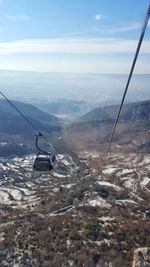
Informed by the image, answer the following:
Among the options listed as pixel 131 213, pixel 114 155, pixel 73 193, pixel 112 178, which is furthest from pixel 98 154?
pixel 131 213

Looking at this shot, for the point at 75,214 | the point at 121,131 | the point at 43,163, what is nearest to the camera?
the point at 43,163

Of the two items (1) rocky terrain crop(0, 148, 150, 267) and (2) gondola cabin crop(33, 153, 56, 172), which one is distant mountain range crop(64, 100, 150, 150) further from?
(2) gondola cabin crop(33, 153, 56, 172)

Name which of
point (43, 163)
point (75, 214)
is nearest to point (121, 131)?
point (75, 214)

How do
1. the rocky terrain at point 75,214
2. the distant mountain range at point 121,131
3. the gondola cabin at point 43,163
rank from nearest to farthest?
the gondola cabin at point 43,163, the rocky terrain at point 75,214, the distant mountain range at point 121,131

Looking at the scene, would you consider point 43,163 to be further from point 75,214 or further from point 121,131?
point 121,131

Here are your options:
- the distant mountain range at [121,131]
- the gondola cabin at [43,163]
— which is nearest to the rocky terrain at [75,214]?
the gondola cabin at [43,163]

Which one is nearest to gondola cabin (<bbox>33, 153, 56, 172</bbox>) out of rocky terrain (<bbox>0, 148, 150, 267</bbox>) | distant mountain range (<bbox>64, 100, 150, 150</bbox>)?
rocky terrain (<bbox>0, 148, 150, 267</bbox>)

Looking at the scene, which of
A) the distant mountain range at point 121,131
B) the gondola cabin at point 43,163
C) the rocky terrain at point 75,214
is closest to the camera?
the gondola cabin at point 43,163

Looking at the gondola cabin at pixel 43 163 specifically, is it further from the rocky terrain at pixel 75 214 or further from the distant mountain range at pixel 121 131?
the distant mountain range at pixel 121 131

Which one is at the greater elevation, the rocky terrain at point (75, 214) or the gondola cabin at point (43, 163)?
the gondola cabin at point (43, 163)
